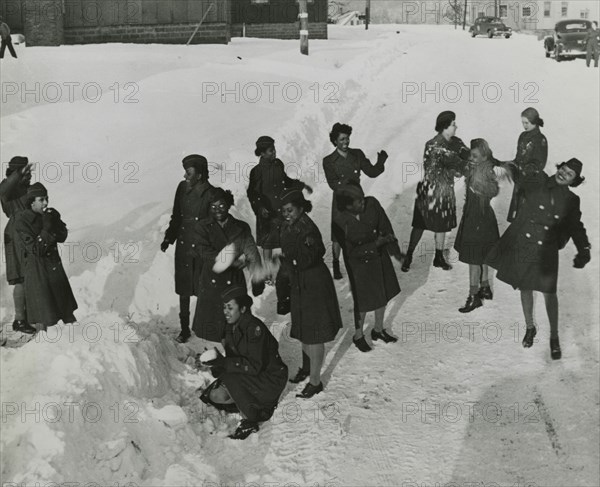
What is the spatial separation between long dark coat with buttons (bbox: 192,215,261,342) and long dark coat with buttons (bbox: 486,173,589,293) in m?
2.43

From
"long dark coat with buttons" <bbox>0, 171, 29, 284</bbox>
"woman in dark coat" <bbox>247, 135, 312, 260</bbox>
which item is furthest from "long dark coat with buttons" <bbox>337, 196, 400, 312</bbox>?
"long dark coat with buttons" <bbox>0, 171, 29, 284</bbox>

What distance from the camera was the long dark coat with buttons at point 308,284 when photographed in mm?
5902

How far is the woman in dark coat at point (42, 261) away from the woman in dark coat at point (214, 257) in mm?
1442

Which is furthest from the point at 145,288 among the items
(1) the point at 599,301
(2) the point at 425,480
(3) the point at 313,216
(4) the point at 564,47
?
(4) the point at 564,47

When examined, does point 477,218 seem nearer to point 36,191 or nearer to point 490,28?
point 36,191

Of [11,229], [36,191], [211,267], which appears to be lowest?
[211,267]

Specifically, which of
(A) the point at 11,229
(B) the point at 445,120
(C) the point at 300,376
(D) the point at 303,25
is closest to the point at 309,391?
(C) the point at 300,376

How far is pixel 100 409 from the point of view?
5266 millimetres

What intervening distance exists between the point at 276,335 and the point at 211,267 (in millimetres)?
1326

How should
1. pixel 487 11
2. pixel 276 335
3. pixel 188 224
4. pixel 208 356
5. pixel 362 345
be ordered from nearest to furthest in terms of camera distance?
1. pixel 208 356
2. pixel 362 345
3. pixel 188 224
4. pixel 276 335
5. pixel 487 11

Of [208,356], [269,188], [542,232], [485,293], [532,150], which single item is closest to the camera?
[208,356]

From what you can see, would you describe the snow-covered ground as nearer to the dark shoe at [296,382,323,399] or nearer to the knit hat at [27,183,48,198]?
the dark shoe at [296,382,323,399]

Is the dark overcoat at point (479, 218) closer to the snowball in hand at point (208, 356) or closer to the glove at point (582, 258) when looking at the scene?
the glove at point (582, 258)

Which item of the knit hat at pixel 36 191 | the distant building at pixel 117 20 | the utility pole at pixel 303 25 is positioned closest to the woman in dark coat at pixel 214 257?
A: the knit hat at pixel 36 191
